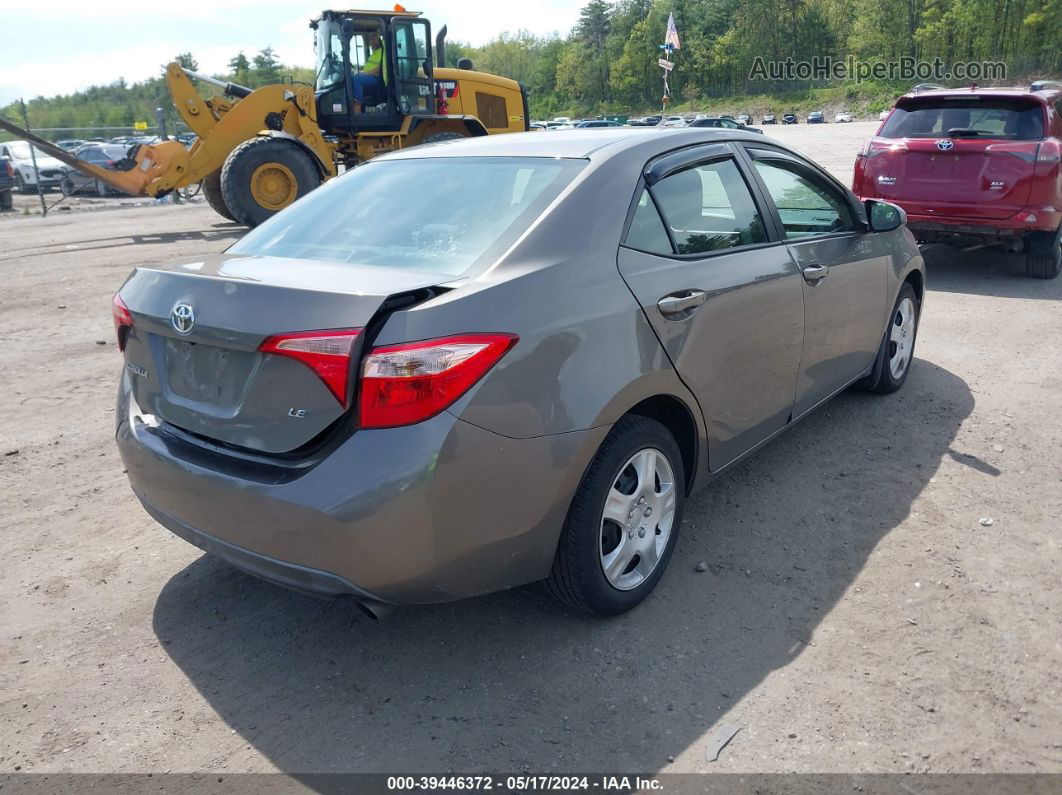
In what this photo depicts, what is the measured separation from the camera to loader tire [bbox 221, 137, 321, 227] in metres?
13.1

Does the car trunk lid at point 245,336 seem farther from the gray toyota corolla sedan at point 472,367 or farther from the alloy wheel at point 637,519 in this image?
the alloy wheel at point 637,519

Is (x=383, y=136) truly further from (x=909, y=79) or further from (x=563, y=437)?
(x=909, y=79)

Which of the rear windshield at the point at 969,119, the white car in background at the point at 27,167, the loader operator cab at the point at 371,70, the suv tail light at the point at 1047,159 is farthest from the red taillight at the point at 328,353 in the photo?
the white car in background at the point at 27,167

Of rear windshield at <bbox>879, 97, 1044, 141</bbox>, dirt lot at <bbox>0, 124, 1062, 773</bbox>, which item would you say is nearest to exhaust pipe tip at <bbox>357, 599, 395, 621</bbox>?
dirt lot at <bbox>0, 124, 1062, 773</bbox>

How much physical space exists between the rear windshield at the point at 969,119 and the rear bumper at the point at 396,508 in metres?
7.39

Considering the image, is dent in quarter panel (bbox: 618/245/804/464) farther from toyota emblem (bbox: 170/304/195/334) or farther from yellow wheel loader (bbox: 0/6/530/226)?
yellow wheel loader (bbox: 0/6/530/226)

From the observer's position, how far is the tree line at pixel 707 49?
271 ft

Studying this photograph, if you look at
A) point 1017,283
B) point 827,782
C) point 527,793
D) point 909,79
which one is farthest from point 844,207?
point 909,79

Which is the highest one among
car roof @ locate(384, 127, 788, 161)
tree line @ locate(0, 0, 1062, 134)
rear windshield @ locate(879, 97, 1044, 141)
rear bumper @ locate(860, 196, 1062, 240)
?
tree line @ locate(0, 0, 1062, 134)

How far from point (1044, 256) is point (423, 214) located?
7845 millimetres

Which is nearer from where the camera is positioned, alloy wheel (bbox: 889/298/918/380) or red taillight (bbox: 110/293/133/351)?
red taillight (bbox: 110/293/133/351)

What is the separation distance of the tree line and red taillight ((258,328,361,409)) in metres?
73.8

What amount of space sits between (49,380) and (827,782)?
581cm

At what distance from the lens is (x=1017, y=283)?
8750 millimetres
